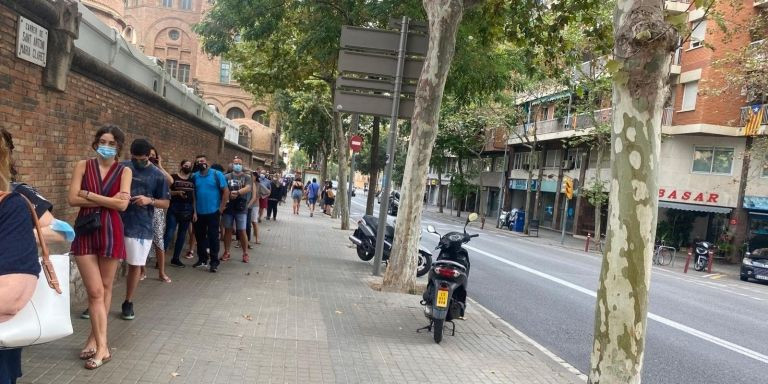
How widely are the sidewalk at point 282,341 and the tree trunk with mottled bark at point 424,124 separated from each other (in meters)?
0.73

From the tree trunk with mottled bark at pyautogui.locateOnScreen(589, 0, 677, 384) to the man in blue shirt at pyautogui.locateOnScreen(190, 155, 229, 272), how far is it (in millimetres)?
6508

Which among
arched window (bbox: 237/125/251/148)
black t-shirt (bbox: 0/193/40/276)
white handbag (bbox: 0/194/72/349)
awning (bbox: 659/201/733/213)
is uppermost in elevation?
arched window (bbox: 237/125/251/148)

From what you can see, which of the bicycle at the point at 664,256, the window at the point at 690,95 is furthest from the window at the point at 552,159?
the bicycle at the point at 664,256

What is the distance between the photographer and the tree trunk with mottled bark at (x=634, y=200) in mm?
3479

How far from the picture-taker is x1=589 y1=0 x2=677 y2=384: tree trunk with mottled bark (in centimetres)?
348

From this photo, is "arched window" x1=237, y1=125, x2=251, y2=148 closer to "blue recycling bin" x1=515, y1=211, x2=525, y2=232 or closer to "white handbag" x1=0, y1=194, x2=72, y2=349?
"blue recycling bin" x1=515, y1=211, x2=525, y2=232

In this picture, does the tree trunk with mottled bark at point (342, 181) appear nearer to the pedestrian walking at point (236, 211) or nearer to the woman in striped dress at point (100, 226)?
the pedestrian walking at point (236, 211)

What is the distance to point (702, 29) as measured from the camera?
27.5 metres

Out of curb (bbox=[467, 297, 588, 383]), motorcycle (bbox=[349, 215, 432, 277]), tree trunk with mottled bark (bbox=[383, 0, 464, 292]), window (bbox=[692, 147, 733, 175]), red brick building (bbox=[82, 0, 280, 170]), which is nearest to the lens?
curb (bbox=[467, 297, 588, 383])

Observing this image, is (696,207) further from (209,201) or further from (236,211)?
(209,201)

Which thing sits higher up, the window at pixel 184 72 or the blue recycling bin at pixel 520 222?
the window at pixel 184 72

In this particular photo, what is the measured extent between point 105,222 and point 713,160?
28.8 m

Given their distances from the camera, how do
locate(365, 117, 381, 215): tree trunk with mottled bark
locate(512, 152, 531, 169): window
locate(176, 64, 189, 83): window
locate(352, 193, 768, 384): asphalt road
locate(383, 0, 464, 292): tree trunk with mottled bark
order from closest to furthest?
locate(352, 193, 768, 384): asphalt road → locate(383, 0, 464, 292): tree trunk with mottled bark → locate(365, 117, 381, 215): tree trunk with mottled bark → locate(512, 152, 531, 169): window → locate(176, 64, 189, 83): window

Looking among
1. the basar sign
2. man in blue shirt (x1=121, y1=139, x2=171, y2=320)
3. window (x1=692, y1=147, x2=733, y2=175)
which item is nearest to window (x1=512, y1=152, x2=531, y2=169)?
the basar sign
